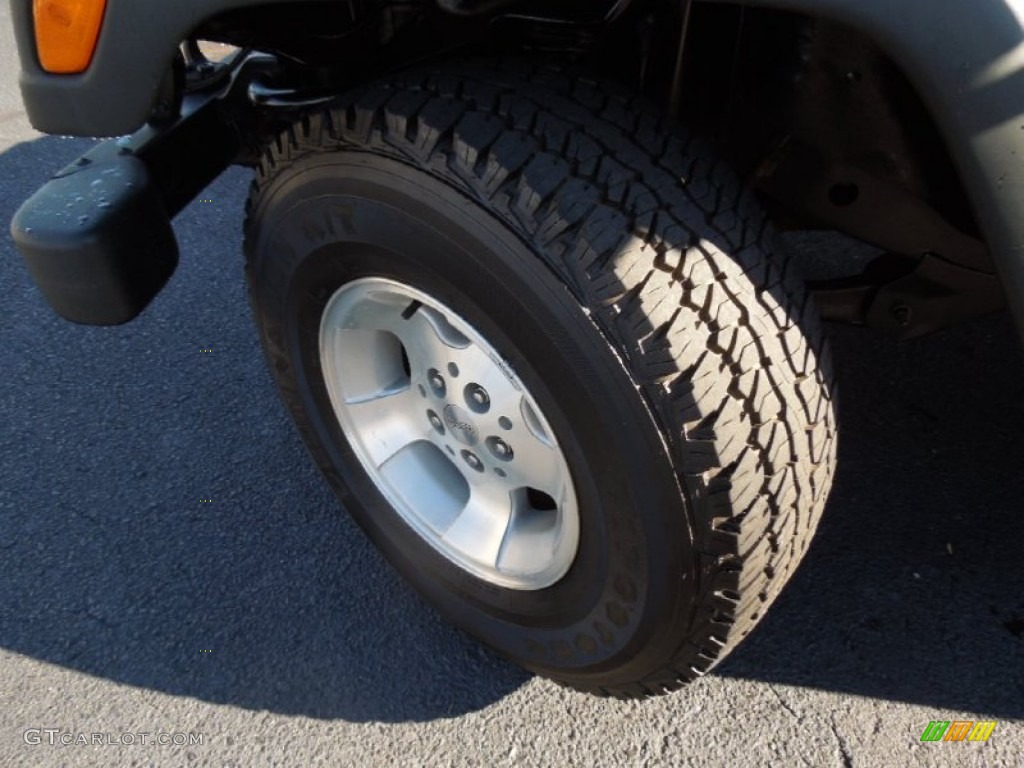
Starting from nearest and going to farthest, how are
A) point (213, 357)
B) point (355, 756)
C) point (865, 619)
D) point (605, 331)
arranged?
point (605, 331) < point (355, 756) < point (865, 619) < point (213, 357)

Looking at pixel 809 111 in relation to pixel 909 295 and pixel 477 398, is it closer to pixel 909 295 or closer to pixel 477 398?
pixel 909 295

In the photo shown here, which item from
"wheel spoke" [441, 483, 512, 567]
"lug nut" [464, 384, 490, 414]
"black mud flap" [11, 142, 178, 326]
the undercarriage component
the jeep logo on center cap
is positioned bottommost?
"wheel spoke" [441, 483, 512, 567]

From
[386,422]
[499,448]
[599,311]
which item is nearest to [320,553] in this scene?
[386,422]

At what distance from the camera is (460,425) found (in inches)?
63.9

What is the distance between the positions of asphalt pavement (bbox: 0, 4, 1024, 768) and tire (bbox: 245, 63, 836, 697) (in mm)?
288

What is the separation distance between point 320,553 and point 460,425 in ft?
2.04

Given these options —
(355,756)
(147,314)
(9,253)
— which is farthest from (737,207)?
(9,253)

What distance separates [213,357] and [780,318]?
1.93 meters

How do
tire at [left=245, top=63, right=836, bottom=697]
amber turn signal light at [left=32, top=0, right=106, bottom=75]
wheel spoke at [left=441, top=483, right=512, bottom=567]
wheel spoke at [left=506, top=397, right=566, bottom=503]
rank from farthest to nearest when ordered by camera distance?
wheel spoke at [left=441, top=483, right=512, bottom=567]
wheel spoke at [left=506, top=397, right=566, bottom=503]
amber turn signal light at [left=32, top=0, right=106, bottom=75]
tire at [left=245, top=63, right=836, bottom=697]

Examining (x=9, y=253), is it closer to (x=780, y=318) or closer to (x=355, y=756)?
(x=355, y=756)

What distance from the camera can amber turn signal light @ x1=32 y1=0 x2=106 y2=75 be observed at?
1.28m

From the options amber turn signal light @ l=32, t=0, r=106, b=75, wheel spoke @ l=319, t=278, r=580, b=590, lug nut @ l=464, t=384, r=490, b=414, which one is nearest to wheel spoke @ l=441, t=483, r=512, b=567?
wheel spoke @ l=319, t=278, r=580, b=590

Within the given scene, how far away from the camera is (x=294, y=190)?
4.80 ft

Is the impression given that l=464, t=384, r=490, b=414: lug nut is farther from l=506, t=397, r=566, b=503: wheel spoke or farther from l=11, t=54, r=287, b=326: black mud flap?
l=11, t=54, r=287, b=326: black mud flap
